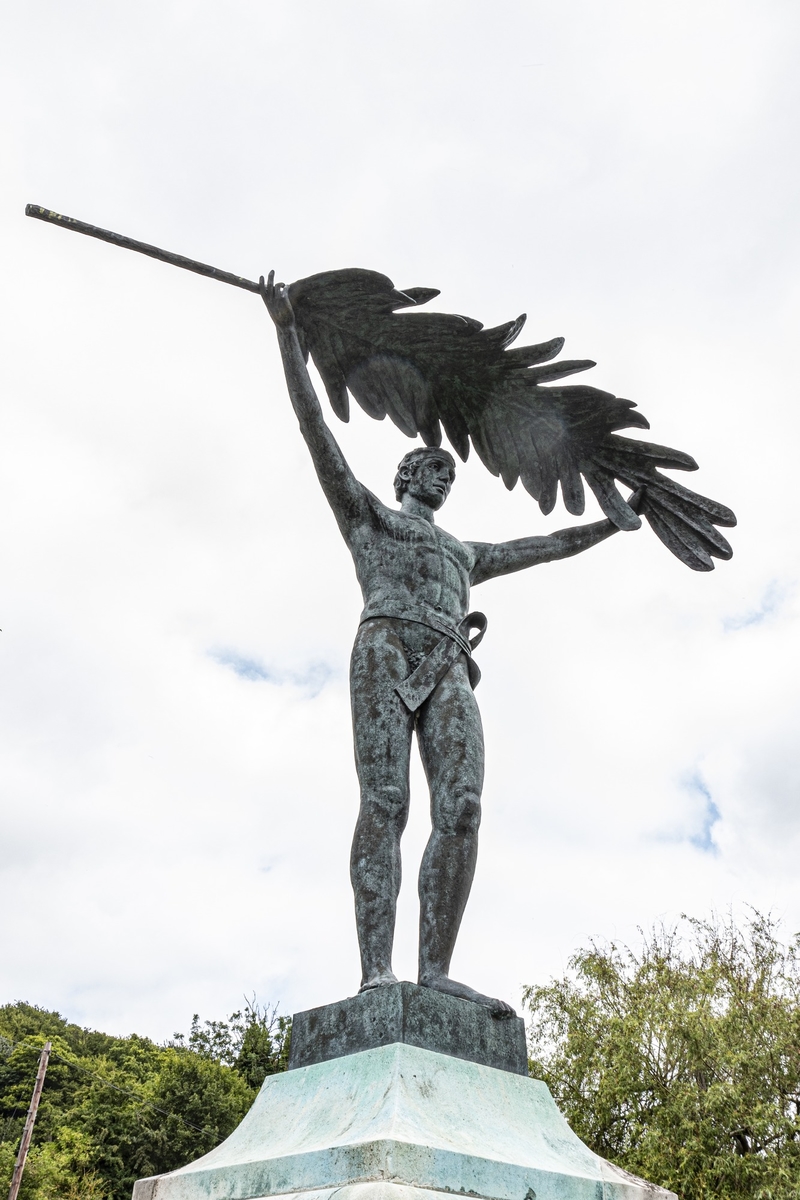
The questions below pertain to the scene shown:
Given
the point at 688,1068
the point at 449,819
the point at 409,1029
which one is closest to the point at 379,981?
the point at 409,1029

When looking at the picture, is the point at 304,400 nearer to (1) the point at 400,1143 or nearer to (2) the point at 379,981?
(2) the point at 379,981

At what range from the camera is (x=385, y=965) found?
3.96 metres

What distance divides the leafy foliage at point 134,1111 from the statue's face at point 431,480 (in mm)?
33386

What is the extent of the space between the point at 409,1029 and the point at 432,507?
2707 mm

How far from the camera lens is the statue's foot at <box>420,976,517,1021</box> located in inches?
151

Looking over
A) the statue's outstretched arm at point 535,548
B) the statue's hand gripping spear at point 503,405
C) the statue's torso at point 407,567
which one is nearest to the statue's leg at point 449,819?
the statue's torso at point 407,567

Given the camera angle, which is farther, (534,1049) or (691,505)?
A: (534,1049)

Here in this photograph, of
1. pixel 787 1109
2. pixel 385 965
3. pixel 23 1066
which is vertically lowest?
pixel 385 965

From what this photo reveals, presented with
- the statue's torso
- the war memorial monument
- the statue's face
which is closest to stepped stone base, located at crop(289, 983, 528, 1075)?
the war memorial monument

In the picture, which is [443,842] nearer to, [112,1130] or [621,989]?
[621,989]

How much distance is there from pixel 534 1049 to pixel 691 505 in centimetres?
1790

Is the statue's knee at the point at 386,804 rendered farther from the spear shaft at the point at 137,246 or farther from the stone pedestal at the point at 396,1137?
the spear shaft at the point at 137,246

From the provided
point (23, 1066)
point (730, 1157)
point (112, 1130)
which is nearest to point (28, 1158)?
point (112, 1130)

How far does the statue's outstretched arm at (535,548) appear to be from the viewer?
544 centimetres
